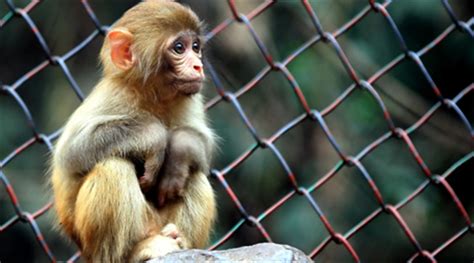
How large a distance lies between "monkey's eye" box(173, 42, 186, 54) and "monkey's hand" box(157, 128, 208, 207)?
346 millimetres

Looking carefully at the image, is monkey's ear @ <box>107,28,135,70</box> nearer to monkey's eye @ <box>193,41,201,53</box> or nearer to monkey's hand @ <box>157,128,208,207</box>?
monkey's eye @ <box>193,41,201,53</box>

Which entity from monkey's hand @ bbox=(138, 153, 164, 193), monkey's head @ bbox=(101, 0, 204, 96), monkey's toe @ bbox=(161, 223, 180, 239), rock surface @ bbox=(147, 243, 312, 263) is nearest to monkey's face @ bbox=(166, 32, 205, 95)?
monkey's head @ bbox=(101, 0, 204, 96)

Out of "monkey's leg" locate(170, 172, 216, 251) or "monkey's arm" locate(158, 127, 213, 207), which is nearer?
"monkey's arm" locate(158, 127, 213, 207)

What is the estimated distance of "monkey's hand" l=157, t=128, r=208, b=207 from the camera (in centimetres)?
458

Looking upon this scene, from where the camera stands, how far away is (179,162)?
4.58m

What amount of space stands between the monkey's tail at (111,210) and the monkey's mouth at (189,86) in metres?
0.40

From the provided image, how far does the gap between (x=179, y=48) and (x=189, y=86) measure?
18cm

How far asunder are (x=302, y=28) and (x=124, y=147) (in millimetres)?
4096

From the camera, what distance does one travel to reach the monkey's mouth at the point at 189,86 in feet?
15.4

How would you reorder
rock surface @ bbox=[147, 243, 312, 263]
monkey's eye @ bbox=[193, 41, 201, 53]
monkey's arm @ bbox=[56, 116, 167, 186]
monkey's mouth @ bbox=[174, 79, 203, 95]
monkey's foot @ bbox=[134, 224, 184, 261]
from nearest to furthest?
rock surface @ bbox=[147, 243, 312, 263]
monkey's foot @ bbox=[134, 224, 184, 261]
monkey's arm @ bbox=[56, 116, 167, 186]
monkey's mouth @ bbox=[174, 79, 203, 95]
monkey's eye @ bbox=[193, 41, 201, 53]

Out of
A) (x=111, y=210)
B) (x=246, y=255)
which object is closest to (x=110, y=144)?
(x=111, y=210)

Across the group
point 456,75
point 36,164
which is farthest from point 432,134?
point 36,164

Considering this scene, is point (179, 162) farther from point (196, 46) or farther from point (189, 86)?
point (196, 46)

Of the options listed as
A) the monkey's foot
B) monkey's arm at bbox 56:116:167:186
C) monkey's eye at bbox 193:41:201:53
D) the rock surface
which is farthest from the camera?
monkey's eye at bbox 193:41:201:53
